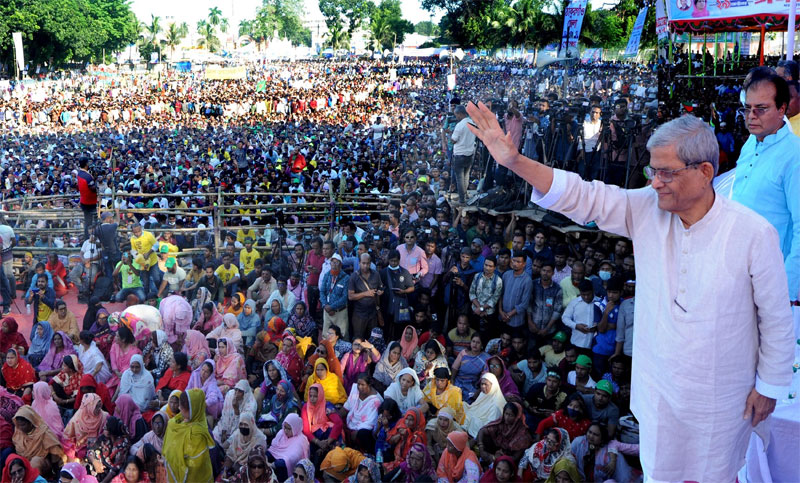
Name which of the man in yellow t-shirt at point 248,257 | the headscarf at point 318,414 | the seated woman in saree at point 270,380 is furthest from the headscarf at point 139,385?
the man in yellow t-shirt at point 248,257

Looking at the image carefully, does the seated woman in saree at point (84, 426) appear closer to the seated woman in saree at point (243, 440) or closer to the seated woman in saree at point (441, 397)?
the seated woman in saree at point (243, 440)

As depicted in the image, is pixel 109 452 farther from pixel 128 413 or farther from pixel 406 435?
pixel 406 435

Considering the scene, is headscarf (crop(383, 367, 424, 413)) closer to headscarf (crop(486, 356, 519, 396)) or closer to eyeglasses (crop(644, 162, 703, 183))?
headscarf (crop(486, 356, 519, 396))

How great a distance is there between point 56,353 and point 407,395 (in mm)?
3056

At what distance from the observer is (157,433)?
4.89m

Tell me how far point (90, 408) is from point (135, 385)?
42 cm

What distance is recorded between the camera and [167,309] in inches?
265

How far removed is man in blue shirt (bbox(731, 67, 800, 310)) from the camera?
199 cm

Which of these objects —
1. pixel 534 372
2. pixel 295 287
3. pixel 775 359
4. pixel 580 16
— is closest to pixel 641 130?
pixel 534 372

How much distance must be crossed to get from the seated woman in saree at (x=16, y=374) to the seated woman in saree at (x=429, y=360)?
2977 millimetres

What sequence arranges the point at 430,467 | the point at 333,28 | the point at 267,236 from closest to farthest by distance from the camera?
the point at 430,467, the point at 267,236, the point at 333,28

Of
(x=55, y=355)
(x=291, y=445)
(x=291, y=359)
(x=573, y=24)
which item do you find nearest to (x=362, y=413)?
(x=291, y=445)

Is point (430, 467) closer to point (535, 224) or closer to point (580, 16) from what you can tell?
point (535, 224)

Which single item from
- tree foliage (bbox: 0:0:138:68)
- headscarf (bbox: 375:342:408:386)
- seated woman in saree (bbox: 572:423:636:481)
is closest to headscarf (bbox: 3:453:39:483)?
headscarf (bbox: 375:342:408:386)
